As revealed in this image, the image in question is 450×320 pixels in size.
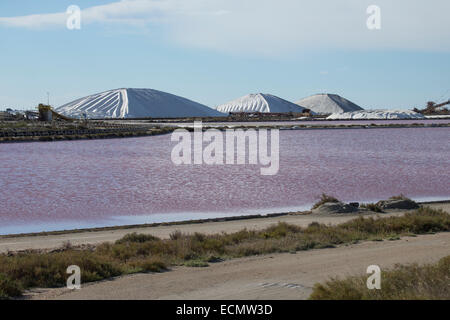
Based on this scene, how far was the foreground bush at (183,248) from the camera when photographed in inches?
371

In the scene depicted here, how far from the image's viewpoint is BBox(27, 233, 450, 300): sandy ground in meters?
8.31

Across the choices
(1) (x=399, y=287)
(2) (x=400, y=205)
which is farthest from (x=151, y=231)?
(1) (x=399, y=287)

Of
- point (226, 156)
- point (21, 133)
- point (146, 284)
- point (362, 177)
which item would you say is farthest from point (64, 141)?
point (146, 284)

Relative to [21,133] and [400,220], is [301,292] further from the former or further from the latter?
[21,133]

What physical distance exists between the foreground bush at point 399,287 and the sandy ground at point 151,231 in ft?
20.0

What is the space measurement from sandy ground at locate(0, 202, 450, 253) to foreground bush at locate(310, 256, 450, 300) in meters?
6.09

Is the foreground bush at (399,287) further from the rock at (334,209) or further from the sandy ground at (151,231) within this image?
the rock at (334,209)

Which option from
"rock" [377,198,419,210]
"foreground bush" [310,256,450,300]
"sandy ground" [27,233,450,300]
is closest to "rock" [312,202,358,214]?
"rock" [377,198,419,210]

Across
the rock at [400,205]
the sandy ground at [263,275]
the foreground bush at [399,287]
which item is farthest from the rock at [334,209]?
the foreground bush at [399,287]

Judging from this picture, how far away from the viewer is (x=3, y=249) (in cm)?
1239

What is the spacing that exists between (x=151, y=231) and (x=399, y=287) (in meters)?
7.74

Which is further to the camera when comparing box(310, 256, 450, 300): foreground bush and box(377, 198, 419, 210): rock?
box(377, 198, 419, 210): rock

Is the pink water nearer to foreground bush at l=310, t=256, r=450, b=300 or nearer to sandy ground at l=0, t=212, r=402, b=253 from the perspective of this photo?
sandy ground at l=0, t=212, r=402, b=253

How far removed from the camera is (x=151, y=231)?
14430mm
